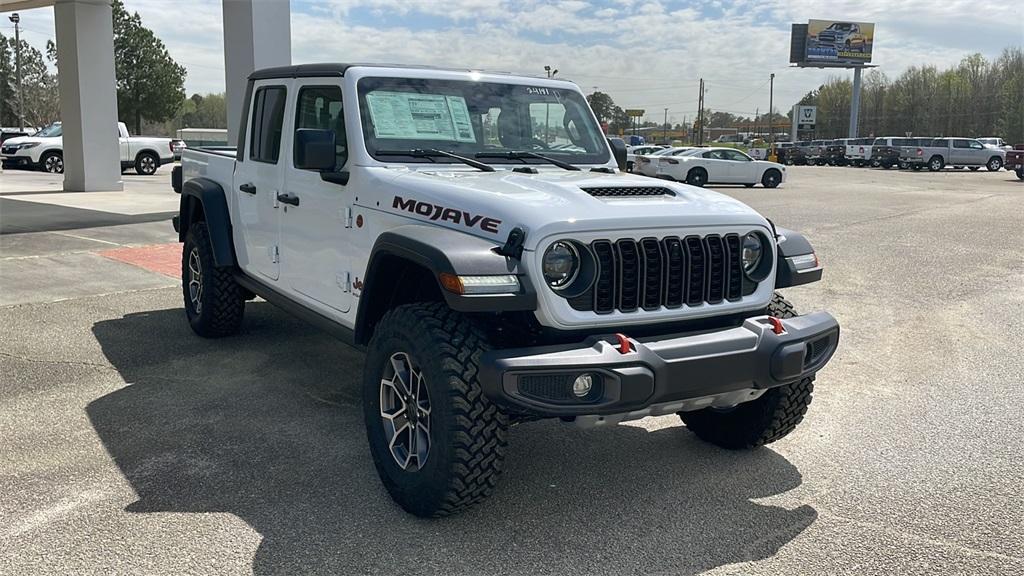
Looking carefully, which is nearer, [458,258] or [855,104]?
[458,258]

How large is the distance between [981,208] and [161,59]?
52565mm

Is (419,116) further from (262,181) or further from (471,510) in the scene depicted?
(471,510)

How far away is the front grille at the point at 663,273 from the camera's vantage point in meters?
3.56

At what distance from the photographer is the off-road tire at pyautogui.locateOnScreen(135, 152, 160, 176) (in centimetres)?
2772

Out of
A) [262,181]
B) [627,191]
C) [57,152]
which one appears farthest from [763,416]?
[57,152]

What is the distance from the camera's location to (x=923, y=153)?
142 ft

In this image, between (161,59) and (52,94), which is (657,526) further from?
(52,94)

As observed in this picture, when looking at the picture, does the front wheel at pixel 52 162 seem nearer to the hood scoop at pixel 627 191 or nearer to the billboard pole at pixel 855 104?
the hood scoop at pixel 627 191

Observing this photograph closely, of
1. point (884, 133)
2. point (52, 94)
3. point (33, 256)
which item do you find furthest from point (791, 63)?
point (33, 256)

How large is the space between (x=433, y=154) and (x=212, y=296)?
8.65 ft

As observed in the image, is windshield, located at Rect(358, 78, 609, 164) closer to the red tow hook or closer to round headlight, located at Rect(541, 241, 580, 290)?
round headlight, located at Rect(541, 241, 580, 290)

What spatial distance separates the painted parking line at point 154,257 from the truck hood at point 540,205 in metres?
6.15

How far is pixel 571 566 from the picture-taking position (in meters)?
3.35

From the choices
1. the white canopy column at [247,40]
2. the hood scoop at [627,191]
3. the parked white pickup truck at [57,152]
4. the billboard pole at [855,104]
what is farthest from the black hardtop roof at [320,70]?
the billboard pole at [855,104]
